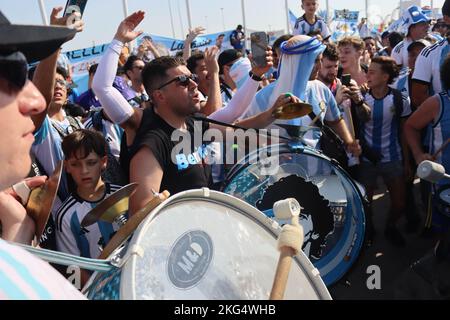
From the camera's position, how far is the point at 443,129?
3.11 metres

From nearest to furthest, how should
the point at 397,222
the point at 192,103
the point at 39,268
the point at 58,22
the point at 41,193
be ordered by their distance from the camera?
1. the point at 39,268
2. the point at 41,193
3. the point at 58,22
4. the point at 192,103
5. the point at 397,222

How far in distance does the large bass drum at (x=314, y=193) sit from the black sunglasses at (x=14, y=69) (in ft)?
5.36

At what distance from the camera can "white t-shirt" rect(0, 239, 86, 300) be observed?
73cm

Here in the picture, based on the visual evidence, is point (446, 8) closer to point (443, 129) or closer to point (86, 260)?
point (443, 129)

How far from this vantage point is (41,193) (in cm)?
175

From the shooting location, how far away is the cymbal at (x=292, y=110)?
2.48m

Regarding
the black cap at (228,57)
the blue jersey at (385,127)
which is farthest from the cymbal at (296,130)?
the black cap at (228,57)

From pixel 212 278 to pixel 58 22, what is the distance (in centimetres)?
157

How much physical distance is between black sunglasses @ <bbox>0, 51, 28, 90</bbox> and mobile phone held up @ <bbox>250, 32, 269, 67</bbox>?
98.3 inches

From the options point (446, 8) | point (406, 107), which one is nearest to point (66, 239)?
point (406, 107)

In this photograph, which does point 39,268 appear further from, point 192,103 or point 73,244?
point 192,103

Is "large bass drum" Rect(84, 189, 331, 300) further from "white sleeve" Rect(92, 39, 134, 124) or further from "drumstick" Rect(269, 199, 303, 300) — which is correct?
"white sleeve" Rect(92, 39, 134, 124)
